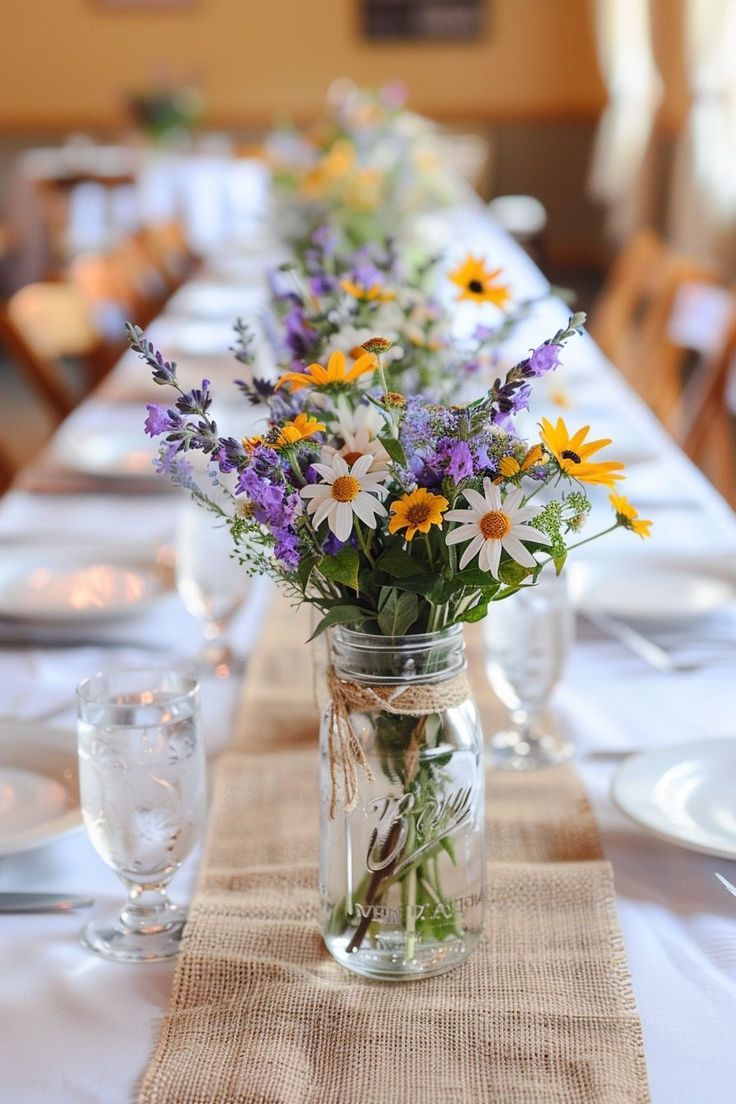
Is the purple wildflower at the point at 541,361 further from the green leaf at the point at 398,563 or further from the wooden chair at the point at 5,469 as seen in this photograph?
the wooden chair at the point at 5,469

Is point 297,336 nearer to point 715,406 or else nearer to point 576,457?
point 576,457

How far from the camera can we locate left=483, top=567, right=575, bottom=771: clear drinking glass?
1.09 metres

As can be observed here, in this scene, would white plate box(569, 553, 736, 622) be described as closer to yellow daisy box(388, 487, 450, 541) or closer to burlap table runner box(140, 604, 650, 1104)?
→ burlap table runner box(140, 604, 650, 1104)

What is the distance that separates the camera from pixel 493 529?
2.28ft

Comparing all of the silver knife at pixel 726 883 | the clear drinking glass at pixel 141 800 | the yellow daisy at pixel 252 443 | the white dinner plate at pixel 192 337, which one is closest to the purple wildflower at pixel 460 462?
the yellow daisy at pixel 252 443

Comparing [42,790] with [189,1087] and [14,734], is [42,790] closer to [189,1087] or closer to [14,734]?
[14,734]

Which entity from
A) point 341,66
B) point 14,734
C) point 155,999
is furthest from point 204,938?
point 341,66

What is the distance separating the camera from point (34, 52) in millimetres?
9766

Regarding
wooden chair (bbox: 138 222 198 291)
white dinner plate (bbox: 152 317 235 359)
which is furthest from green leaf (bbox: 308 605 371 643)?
wooden chair (bbox: 138 222 198 291)

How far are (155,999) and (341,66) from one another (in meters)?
9.62

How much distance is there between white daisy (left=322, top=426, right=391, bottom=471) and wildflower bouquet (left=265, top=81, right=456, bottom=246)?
2412 millimetres

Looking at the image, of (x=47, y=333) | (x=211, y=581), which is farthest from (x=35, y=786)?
(x=47, y=333)

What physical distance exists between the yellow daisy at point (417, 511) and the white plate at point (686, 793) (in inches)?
12.9

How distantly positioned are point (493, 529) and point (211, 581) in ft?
2.16
